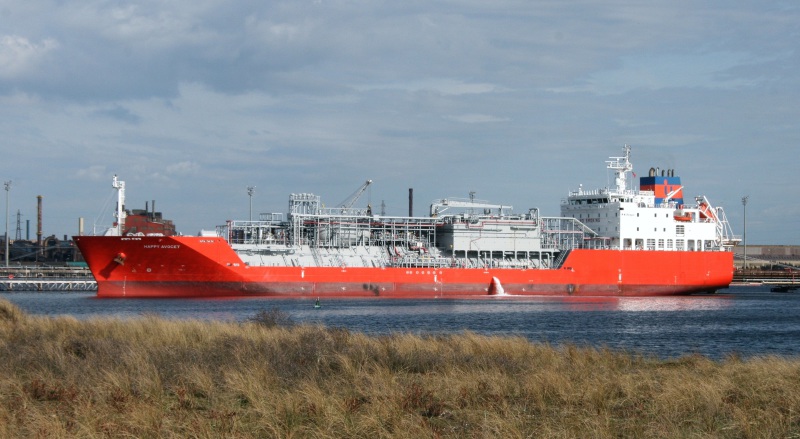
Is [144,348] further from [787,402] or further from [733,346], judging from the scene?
[733,346]

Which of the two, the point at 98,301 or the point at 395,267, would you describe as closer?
the point at 98,301

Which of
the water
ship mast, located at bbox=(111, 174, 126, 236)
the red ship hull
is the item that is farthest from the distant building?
ship mast, located at bbox=(111, 174, 126, 236)

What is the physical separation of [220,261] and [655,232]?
28.9 metres

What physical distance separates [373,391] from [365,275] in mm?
39802

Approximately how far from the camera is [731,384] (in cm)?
1307

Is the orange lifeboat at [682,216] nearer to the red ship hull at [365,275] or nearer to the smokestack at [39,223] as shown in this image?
the red ship hull at [365,275]

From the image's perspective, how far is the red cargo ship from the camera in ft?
154

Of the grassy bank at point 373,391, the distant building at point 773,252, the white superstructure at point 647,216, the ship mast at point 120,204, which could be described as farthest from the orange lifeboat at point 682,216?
the distant building at point 773,252

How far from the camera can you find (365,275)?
170 feet

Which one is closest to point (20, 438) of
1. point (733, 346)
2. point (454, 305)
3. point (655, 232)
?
point (733, 346)

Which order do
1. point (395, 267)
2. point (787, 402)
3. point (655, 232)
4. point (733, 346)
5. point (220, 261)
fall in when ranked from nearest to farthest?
point (787, 402)
point (733, 346)
point (220, 261)
point (395, 267)
point (655, 232)

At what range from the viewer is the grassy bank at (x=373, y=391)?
33.3 feet

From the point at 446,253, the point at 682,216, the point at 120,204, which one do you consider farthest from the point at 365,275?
the point at 682,216

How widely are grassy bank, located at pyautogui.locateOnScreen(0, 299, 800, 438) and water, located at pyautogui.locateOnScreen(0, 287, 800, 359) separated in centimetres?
568
